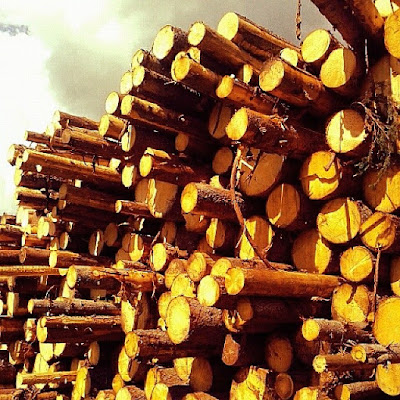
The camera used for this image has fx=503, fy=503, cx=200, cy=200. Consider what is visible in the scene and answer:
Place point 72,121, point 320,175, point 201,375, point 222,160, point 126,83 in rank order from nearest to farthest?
1. point 320,175
2. point 201,375
3. point 126,83
4. point 222,160
5. point 72,121

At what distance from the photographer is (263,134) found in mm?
3318

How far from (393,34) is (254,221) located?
168 cm

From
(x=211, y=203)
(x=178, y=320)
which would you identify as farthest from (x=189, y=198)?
(x=178, y=320)

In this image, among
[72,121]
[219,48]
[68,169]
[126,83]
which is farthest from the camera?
[72,121]

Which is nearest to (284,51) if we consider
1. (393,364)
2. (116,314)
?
(393,364)

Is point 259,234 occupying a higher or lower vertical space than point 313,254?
higher

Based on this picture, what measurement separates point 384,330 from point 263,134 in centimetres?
147

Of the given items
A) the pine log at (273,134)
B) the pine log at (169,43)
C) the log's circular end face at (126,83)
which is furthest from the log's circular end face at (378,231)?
the log's circular end face at (126,83)

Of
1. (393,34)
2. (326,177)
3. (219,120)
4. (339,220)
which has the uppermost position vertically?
(393,34)

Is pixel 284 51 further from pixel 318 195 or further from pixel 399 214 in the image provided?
pixel 399 214

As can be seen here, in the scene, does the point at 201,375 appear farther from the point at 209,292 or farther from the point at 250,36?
the point at 250,36

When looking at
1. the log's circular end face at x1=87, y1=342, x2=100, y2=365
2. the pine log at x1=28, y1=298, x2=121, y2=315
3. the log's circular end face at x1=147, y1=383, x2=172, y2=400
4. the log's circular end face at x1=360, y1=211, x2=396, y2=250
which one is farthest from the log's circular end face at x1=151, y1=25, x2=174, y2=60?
the log's circular end face at x1=87, y1=342, x2=100, y2=365

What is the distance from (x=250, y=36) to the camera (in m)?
4.12

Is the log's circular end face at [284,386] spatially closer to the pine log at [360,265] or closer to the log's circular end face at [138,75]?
the pine log at [360,265]
